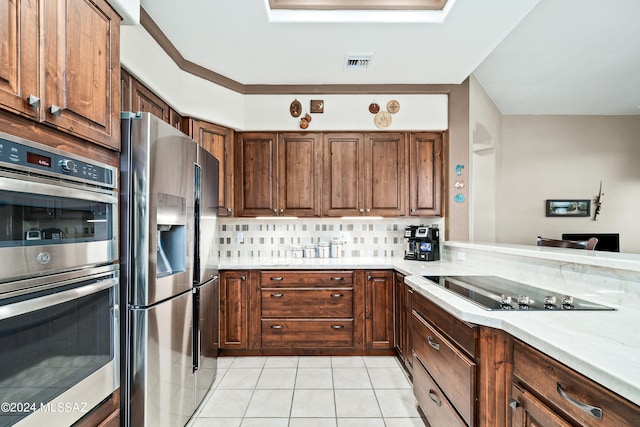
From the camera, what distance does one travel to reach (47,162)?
1.03 metres

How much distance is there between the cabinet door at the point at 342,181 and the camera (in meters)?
3.45

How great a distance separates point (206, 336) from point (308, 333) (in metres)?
1.07

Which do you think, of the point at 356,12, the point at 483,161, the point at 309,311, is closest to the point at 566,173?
the point at 483,161

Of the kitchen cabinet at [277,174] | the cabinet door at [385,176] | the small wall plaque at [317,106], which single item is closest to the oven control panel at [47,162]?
the kitchen cabinet at [277,174]

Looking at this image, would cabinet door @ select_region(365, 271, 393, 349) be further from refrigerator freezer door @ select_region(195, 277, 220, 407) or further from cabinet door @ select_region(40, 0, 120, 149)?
cabinet door @ select_region(40, 0, 120, 149)

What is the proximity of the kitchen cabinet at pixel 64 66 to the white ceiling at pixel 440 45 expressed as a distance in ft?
3.67

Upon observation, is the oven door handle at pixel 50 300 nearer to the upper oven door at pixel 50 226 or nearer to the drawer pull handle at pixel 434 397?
the upper oven door at pixel 50 226

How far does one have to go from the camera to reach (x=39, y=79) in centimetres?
101

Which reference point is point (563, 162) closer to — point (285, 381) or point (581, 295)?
point (581, 295)

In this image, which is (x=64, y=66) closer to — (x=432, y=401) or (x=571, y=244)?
(x=432, y=401)

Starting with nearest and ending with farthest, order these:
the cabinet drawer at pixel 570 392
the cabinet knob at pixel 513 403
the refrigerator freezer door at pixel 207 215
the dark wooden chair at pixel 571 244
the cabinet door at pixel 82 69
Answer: the cabinet drawer at pixel 570 392 < the cabinet door at pixel 82 69 < the cabinet knob at pixel 513 403 < the refrigerator freezer door at pixel 207 215 < the dark wooden chair at pixel 571 244

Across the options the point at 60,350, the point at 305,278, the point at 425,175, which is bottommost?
the point at 305,278

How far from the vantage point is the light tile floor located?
2.12 metres

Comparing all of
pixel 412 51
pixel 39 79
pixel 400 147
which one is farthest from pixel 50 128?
pixel 400 147
